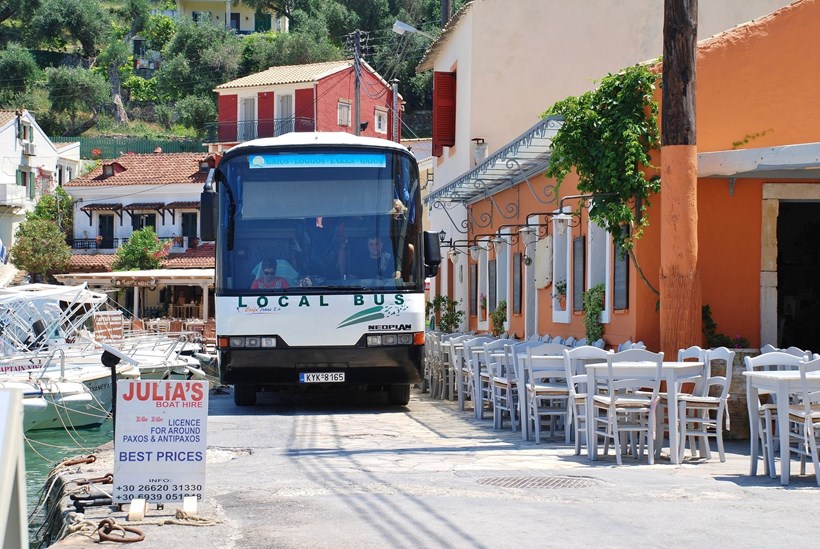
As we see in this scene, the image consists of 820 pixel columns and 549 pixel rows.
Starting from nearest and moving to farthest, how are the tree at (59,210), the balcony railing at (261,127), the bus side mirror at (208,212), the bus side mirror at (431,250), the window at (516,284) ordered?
the bus side mirror at (208,212) < the bus side mirror at (431,250) < the window at (516,284) < the balcony railing at (261,127) < the tree at (59,210)

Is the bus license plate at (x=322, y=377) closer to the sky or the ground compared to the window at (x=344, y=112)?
closer to the ground

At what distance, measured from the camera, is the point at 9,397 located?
4.32 meters

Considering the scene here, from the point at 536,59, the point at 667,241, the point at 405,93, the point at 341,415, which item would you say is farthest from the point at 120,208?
the point at 667,241

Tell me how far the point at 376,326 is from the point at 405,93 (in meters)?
64.2

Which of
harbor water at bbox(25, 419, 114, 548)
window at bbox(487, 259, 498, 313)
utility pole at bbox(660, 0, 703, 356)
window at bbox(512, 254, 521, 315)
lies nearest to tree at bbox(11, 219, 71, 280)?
harbor water at bbox(25, 419, 114, 548)

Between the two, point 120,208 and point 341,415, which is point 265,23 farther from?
point 341,415

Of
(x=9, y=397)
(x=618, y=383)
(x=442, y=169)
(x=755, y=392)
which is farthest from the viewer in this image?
(x=442, y=169)

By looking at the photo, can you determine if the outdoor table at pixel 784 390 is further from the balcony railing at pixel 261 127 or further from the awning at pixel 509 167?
the balcony railing at pixel 261 127

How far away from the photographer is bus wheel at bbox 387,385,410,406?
1794cm

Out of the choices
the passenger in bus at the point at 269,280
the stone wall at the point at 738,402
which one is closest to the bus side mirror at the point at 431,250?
the passenger in bus at the point at 269,280

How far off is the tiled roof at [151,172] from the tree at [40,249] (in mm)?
4098

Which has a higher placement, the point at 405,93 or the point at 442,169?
the point at 405,93

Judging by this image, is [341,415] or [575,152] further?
[341,415]

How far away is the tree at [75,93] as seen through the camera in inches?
3457
